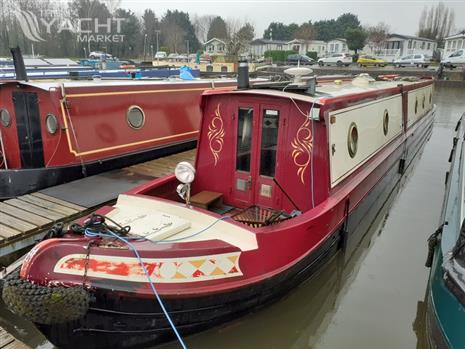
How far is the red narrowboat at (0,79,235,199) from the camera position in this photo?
20.8ft

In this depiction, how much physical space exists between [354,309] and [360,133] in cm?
263

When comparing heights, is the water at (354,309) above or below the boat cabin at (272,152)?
below

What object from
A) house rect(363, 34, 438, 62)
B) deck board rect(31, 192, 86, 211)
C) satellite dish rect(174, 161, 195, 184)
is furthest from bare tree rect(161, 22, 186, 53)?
satellite dish rect(174, 161, 195, 184)

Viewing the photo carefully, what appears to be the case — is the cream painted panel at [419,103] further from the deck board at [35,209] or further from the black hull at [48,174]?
the deck board at [35,209]

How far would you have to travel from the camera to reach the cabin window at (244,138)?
497 cm

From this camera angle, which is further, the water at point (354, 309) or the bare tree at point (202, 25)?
the bare tree at point (202, 25)

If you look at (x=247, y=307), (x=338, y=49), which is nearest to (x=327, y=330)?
(x=247, y=307)

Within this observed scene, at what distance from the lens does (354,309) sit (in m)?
4.86

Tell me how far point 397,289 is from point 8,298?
4.54 meters

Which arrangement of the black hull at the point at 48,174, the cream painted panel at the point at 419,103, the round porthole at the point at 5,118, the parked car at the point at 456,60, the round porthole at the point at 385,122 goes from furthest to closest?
the parked car at the point at 456,60, the cream painted panel at the point at 419,103, the round porthole at the point at 385,122, the round porthole at the point at 5,118, the black hull at the point at 48,174

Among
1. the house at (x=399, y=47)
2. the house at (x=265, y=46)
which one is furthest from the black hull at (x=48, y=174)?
the house at (x=265, y=46)

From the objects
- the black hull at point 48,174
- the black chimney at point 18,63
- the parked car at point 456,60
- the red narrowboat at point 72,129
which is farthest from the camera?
the parked car at point 456,60

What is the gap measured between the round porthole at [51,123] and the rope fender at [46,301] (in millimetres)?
3917

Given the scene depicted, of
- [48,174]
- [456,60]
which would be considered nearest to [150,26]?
[456,60]
